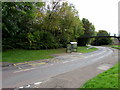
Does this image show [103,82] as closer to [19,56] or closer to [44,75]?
[44,75]

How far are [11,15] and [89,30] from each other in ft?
123

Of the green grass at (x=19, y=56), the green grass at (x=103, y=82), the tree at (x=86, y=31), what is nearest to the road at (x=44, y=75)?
the green grass at (x=103, y=82)

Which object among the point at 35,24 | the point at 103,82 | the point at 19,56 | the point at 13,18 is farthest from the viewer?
the point at 35,24

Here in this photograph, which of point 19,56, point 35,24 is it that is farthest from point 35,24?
point 19,56

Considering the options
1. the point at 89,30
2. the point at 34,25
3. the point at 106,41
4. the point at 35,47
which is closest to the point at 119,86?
the point at 35,47

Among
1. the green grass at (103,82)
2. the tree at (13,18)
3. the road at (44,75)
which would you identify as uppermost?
the tree at (13,18)

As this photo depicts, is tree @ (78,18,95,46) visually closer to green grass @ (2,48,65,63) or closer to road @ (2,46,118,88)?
green grass @ (2,48,65,63)

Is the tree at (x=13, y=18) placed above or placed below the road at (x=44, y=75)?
above

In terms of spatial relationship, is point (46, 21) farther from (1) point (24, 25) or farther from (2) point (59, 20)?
(1) point (24, 25)

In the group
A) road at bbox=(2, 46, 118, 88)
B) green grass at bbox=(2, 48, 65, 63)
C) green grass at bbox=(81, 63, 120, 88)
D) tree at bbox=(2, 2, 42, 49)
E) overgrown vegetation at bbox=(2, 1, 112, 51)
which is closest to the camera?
green grass at bbox=(81, 63, 120, 88)

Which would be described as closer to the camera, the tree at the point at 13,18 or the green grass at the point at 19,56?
the green grass at the point at 19,56

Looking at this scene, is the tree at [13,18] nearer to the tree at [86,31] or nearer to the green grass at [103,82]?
the green grass at [103,82]

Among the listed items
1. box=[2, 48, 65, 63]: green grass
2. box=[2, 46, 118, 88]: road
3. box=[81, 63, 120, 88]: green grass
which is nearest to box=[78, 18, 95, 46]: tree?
box=[2, 48, 65, 63]: green grass

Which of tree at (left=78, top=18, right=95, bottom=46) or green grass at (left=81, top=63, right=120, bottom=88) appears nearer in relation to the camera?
green grass at (left=81, top=63, right=120, bottom=88)
